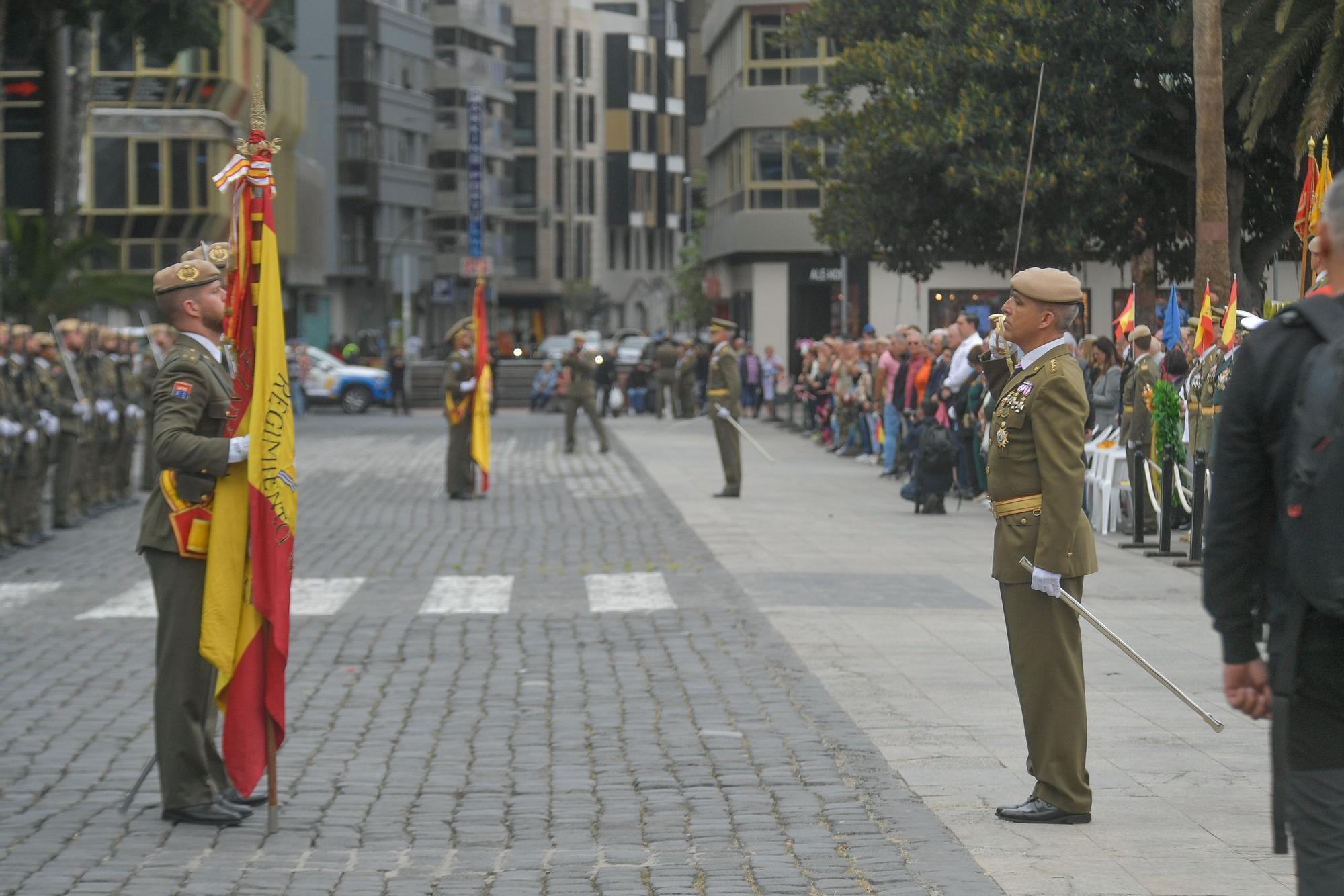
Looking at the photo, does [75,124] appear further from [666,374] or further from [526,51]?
[526,51]

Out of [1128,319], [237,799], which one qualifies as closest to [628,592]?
[237,799]

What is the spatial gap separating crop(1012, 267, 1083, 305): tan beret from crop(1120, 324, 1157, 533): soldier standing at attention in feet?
34.6

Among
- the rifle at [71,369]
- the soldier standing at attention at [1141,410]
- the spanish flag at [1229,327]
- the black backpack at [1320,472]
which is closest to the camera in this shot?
the black backpack at [1320,472]

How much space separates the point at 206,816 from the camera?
729 cm

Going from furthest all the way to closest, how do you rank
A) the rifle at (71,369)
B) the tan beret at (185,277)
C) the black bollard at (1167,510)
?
the rifle at (71,369) < the black bollard at (1167,510) < the tan beret at (185,277)

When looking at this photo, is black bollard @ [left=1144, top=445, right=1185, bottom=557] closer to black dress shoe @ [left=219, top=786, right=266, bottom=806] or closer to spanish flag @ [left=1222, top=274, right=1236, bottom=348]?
spanish flag @ [left=1222, top=274, right=1236, bottom=348]

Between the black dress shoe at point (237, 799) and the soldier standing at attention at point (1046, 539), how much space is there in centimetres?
264

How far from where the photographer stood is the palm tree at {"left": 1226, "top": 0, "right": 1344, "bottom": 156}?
1884 cm

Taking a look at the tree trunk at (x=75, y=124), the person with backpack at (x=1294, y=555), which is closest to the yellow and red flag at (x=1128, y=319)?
the person with backpack at (x=1294, y=555)

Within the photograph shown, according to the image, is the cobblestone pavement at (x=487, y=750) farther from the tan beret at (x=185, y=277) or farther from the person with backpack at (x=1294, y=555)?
the person with backpack at (x=1294, y=555)

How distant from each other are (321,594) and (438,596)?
2.75 feet

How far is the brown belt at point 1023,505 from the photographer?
23.4 feet

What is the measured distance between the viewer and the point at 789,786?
781cm

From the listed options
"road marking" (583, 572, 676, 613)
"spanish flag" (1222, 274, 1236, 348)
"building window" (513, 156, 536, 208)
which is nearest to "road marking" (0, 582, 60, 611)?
"road marking" (583, 572, 676, 613)
